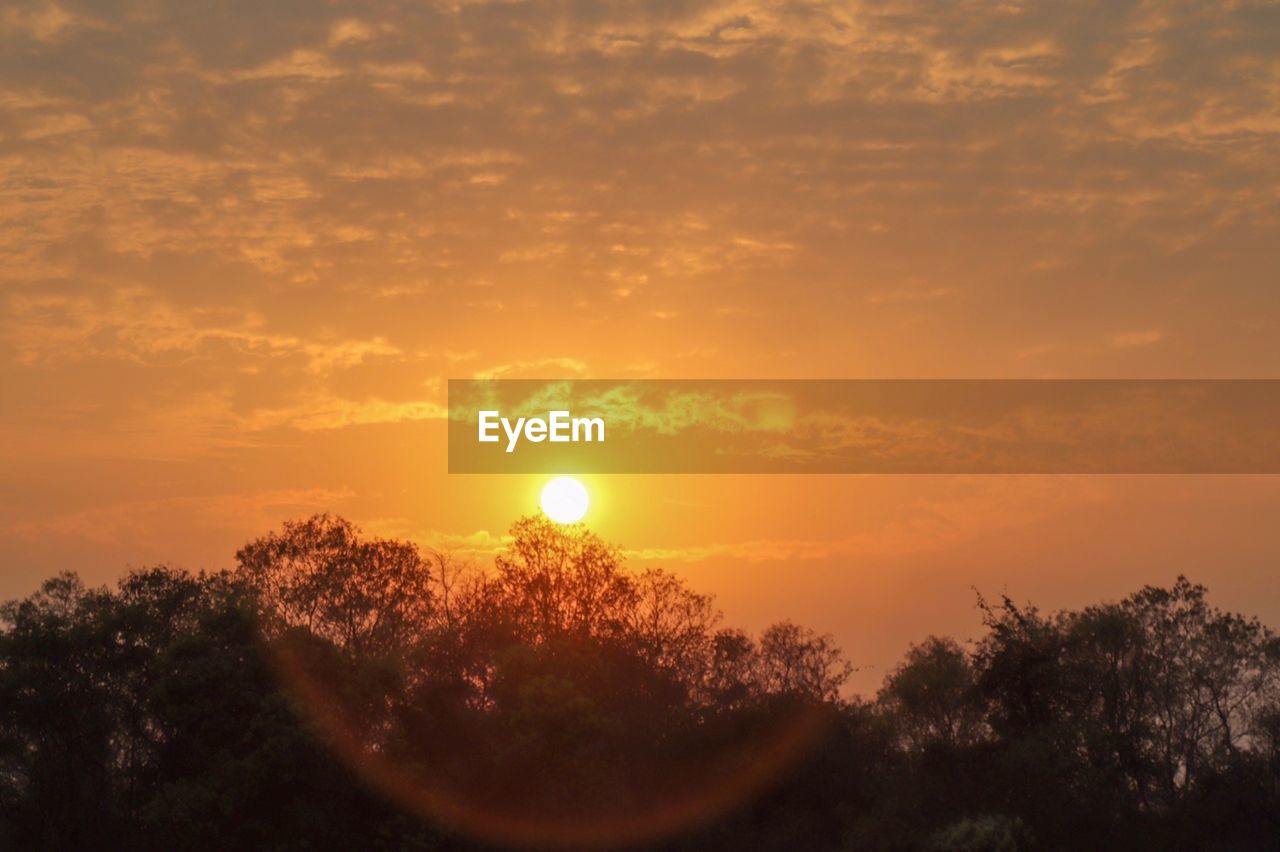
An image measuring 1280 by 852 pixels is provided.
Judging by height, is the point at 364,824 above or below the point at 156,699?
below

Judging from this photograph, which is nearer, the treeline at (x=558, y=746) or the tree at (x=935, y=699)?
the treeline at (x=558, y=746)

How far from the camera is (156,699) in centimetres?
4722

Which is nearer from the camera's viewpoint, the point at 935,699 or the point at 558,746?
the point at 558,746

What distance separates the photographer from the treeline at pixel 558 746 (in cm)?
4609

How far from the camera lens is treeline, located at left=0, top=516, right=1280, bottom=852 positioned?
4609cm

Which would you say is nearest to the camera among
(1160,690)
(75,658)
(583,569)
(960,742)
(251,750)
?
(251,750)

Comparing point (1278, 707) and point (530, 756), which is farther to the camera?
point (1278, 707)

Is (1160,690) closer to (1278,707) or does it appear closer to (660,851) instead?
(1278,707)

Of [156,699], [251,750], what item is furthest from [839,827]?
[156,699]

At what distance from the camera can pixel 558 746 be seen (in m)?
49.2

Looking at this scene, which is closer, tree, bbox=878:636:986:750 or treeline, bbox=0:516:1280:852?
treeline, bbox=0:516:1280:852

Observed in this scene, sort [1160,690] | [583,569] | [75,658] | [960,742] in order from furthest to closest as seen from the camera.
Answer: [583,569], [1160,690], [960,742], [75,658]

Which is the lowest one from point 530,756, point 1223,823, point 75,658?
point 1223,823

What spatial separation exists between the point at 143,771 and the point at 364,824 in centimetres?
889
